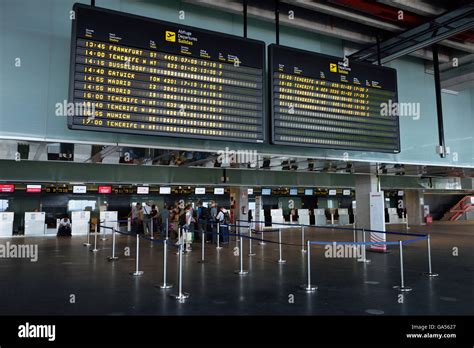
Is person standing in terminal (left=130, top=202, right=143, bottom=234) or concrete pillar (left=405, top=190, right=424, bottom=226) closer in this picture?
person standing in terminal (left=130, top=202, right=143, bottom=234)

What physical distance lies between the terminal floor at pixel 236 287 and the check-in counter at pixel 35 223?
9.29 m

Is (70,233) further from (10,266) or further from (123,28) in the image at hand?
(123,28)

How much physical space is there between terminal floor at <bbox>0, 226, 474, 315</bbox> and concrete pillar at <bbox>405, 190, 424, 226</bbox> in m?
17.8

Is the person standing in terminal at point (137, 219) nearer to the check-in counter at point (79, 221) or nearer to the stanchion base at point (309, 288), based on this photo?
the check-in counter at point (79, 221)

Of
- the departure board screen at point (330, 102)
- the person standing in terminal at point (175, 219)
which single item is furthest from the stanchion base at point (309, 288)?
the person standing in terminal at point (175, 219)

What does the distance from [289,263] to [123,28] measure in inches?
287

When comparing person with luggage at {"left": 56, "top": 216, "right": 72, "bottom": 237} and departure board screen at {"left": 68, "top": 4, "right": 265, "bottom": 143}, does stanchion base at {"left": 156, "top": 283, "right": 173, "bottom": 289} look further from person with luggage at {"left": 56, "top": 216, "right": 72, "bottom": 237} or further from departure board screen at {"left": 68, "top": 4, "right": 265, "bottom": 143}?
person with luggage at {"left": 56, "top": 216, "right": 72, "bottom": 237}

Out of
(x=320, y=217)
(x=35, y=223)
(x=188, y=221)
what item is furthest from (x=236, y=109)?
(x=320, y=217)

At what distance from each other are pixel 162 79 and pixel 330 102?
340cm

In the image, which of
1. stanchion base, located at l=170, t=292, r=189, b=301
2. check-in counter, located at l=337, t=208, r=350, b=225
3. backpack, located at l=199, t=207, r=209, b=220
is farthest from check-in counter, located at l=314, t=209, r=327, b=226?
stanchion base, located at l=170, t=292, r=189, b=301

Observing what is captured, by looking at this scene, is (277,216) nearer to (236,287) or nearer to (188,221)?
(188,221)

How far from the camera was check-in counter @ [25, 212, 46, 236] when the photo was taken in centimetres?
1919

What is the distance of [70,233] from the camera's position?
787 inches

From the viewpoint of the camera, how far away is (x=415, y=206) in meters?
28.1
